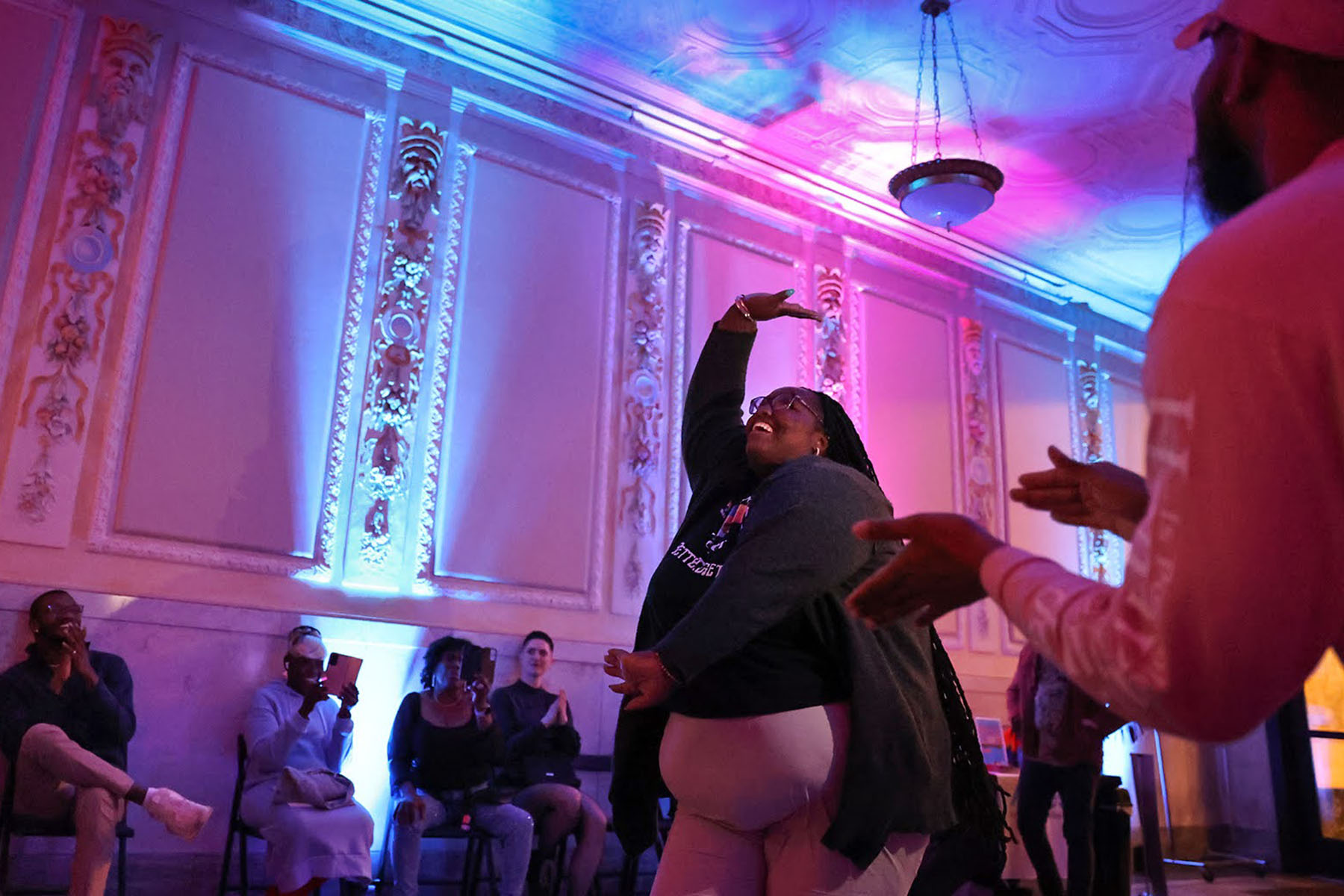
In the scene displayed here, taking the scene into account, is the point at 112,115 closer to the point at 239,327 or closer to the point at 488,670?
the point at 239,327

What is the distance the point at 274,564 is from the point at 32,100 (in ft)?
8.47

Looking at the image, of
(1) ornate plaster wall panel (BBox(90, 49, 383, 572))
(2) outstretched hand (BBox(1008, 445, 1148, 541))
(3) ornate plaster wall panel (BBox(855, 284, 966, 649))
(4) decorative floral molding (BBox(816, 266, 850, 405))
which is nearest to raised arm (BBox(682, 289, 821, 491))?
(2) outstretched hand (BBox(1008, 445, 1148, 541))

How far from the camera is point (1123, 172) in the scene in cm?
781

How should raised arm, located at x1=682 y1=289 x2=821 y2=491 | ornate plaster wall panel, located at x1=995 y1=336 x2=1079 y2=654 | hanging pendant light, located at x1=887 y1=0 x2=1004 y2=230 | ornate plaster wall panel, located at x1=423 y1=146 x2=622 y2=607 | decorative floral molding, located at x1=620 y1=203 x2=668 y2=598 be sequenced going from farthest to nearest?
ornate plaster wall panel, located at x1=995 y1=336 x2=1079 y2=654, decorative floral molding, located at x1=620 y1=203 x2=668 y2=598, hanging pendant light, located at x1=887 y1=0 x2=1004 y2=230, ornate plaster wall panel, located at x1=423 y1=146 x2=622 y2=607, raised arm, located at x1=682 y1=289 x2=821 y2=491

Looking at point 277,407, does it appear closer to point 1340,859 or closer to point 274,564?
point 274,564

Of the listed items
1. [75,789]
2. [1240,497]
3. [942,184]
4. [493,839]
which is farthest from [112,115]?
[1240,497]

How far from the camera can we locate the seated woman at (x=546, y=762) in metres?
4.73

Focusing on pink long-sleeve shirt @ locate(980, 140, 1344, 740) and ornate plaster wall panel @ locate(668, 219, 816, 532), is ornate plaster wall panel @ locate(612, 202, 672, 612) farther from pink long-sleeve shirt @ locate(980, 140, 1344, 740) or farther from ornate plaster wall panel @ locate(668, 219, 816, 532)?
pink long-sleeve shirt @ locate(980, 140, 1344, 740)

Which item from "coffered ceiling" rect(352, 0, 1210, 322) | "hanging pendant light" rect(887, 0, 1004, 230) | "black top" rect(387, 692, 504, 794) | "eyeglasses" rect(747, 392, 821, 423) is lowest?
"black top" rect(387, 692, 504, 794)

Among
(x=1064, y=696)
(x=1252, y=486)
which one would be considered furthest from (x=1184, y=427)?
(x=1064, y=696)

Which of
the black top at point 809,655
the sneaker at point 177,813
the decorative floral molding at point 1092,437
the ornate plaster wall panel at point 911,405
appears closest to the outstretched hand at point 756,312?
the black top at point 809,655

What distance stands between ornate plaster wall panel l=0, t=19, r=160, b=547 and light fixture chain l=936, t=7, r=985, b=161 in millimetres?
4619

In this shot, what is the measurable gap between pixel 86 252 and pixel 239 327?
77 cm

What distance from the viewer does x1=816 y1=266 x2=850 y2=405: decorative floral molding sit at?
25.1 feet
